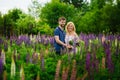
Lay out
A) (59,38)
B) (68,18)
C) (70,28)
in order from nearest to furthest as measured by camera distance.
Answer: (70,28), (59,38), (68,18)

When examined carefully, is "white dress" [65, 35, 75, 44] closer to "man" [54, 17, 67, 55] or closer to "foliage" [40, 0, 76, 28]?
"man" [54, 17, 67, 55]

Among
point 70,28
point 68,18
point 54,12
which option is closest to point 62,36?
point 70,28

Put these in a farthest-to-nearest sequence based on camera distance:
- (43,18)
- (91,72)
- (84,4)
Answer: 1. (84,4)
2. (43,18)
3. (91,72)

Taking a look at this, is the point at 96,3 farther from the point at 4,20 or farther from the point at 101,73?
the point at 101,73

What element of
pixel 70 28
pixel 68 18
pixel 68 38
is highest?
pixel 68 18

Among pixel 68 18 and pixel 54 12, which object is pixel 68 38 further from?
pixel 68 18

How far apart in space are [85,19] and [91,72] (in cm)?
2366

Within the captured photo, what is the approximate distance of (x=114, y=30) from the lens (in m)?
22.7

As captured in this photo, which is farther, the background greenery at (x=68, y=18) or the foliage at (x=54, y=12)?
the foliage at (x=54, y=12)

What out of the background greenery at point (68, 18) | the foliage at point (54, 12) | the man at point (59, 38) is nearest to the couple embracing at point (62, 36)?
the man at point (59, 38)

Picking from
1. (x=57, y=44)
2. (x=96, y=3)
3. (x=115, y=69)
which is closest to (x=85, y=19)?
(x=96, y=3)

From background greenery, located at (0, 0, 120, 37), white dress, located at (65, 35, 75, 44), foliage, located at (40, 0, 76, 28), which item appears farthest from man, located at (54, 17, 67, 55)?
foliage, located at (40, 0, 76, 28)

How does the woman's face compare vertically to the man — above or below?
above

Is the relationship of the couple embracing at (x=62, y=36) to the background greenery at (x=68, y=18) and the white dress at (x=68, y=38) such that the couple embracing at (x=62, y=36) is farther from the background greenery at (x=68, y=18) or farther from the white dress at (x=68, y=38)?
the background greenery at (x=68, y=18)
